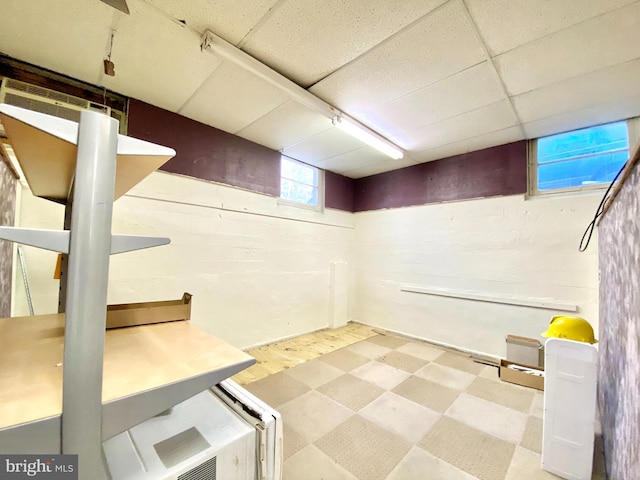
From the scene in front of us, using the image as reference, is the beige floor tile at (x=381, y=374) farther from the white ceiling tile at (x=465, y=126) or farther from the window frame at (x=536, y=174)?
the white ceiling tile at (x=465, y=126)

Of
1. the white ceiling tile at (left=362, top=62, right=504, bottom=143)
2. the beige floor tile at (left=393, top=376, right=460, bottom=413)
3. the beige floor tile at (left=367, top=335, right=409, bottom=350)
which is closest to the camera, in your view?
the white ceiling tile at (left=362, top=62, right=504, bottom=143)

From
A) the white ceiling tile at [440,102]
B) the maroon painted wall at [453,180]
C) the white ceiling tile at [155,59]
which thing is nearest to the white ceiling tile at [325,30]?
the white ceiling tile at [155,59]

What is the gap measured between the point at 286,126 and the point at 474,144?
242 cm

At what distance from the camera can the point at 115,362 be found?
765 millimetres

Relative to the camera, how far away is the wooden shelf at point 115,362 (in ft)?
1.89

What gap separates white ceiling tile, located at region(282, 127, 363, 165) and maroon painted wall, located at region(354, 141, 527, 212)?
3.94ft

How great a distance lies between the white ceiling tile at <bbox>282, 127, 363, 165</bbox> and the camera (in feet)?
10.8

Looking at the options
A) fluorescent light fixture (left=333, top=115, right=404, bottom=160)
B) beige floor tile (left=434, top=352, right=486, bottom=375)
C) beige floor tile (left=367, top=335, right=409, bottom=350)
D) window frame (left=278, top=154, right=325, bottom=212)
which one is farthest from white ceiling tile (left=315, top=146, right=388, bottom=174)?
beige floor tile (left=434, top=352, right=486, bottom=375)

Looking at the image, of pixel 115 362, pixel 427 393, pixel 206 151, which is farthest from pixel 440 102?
pixel 115 362

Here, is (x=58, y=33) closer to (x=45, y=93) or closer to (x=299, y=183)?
(x=45, y=93)

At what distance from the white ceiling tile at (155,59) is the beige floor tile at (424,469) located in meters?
3.12

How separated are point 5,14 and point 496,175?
4.64 m

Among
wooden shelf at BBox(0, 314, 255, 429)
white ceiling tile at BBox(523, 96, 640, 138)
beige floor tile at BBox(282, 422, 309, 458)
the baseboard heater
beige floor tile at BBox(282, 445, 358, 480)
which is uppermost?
white ceiling tile at BBox(523, 96, 640, 138)

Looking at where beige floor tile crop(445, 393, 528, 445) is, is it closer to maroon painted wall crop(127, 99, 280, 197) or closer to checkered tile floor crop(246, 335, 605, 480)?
checkered tile floor crop(246, 335, 605, 480)
